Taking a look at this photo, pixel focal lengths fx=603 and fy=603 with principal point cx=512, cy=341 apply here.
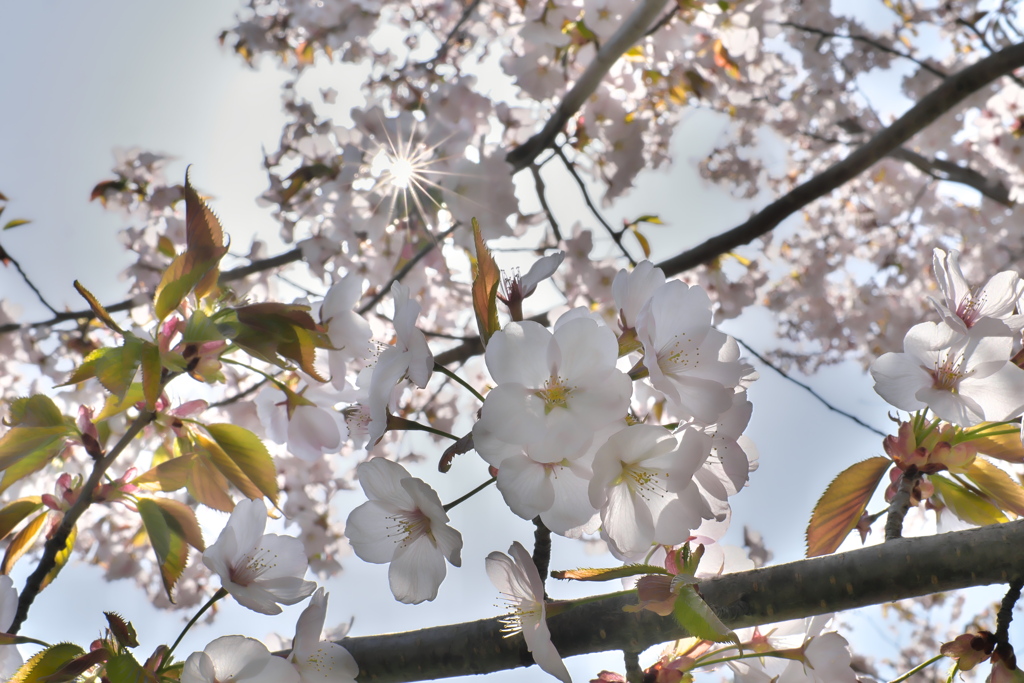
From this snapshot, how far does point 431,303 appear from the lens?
9.52ft

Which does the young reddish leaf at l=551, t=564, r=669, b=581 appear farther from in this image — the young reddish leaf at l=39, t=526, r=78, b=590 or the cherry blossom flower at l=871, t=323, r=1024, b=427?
the young reddish leaf at l=39, t=526, r=78, b=590

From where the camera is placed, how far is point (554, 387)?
1.82ft

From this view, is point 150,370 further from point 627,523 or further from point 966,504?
point 966,504

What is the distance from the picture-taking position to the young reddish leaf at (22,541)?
3.04 feet

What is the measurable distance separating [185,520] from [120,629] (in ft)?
0.80

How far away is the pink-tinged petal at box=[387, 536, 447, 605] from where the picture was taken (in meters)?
0.64

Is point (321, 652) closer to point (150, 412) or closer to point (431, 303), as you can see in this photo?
point (150, 412)

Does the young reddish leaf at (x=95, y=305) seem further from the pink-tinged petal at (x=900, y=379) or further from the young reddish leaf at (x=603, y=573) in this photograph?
the pink-tinged petal at (x=900, y=379)

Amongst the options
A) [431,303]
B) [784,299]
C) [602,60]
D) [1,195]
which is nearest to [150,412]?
[1,195]

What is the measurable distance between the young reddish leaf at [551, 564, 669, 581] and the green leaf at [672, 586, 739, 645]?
0.09m

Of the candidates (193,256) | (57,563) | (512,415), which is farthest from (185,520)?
(512,415)

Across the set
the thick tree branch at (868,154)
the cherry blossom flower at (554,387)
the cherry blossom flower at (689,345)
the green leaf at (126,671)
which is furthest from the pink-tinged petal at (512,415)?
the thick tree branch at (868,154)

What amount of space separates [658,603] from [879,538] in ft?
1.63

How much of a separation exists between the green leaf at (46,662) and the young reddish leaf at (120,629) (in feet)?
0.19
